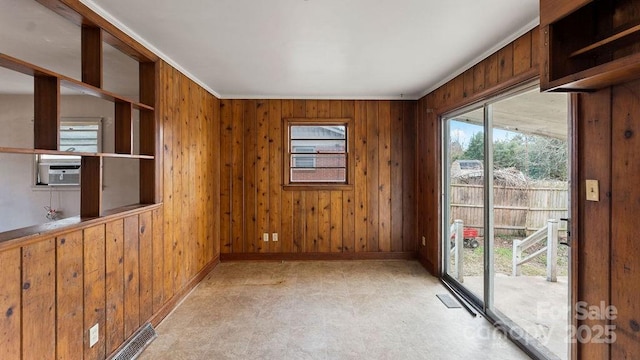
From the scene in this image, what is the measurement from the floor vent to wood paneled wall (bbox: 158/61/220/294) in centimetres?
48

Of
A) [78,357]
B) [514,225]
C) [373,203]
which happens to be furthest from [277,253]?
[514,225]

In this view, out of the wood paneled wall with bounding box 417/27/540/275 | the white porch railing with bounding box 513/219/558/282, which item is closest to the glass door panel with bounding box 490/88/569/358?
the white porch railing with bounding box 513/219/558/282

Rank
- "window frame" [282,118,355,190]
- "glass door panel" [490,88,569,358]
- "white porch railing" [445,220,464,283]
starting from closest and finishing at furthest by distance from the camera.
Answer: "glass door panel" [490,88,569,358]
"white porch railing" [445,220,464,283]
"window frame" [282,118,355,190]

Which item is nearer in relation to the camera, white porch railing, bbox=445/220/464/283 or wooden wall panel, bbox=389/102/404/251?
white porch railing, bbox=445/220/464/283

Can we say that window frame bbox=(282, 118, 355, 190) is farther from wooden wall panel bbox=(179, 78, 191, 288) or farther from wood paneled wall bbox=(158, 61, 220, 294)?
wooden wall panel bbox=(179, 78, 191, 288)

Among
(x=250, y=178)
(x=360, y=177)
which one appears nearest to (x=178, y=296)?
(x=250, y=178)

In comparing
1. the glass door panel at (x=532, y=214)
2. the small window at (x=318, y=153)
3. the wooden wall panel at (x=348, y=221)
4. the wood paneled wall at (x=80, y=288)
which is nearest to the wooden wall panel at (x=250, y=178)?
the small window at (x=318, y=153)

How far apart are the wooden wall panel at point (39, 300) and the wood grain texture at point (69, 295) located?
4 cm

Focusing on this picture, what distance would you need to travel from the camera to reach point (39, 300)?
1.52 m

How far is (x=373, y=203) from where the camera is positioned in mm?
4367

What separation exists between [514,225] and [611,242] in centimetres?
90

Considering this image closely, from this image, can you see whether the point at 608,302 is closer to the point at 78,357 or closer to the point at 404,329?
the point at 404,329

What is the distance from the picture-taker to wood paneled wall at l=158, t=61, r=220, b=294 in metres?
2.83

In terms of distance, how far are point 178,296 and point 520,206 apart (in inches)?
130
